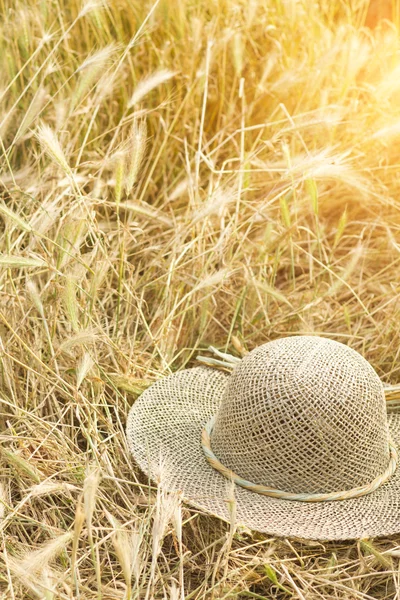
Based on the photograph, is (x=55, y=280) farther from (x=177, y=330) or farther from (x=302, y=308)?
(x=302, y=308)

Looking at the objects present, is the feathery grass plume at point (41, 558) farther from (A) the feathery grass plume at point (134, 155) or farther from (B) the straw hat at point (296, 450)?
(A) the feathery grass plume at point (134, 155)

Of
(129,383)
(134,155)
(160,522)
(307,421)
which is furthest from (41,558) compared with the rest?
(134,155)

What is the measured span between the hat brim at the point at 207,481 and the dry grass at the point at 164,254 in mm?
48

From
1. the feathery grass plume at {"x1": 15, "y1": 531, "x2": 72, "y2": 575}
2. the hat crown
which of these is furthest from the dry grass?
the hat crown

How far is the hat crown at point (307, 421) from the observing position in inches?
51.4

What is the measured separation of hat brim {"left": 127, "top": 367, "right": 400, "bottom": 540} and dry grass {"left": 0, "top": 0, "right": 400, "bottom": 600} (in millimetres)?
48

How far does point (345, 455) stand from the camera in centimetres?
132

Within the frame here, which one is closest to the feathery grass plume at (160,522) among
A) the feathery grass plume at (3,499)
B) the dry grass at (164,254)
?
the dry grass at (164,254)

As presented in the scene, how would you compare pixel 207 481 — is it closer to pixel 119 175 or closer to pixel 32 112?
pixel 119 175

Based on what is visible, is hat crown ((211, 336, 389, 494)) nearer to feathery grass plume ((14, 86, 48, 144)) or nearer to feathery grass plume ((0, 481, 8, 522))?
feathery grass plume ((0, 481, 8, 522))

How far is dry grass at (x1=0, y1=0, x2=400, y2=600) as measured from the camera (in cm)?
131

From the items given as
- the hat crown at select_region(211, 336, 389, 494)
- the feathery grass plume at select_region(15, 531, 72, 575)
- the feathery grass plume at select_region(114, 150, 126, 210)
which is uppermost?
the feathery grass plume at select_region(114, 150, 126, 210)

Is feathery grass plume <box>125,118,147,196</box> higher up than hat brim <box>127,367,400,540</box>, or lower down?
higher up

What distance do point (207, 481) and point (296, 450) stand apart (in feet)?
0.50
